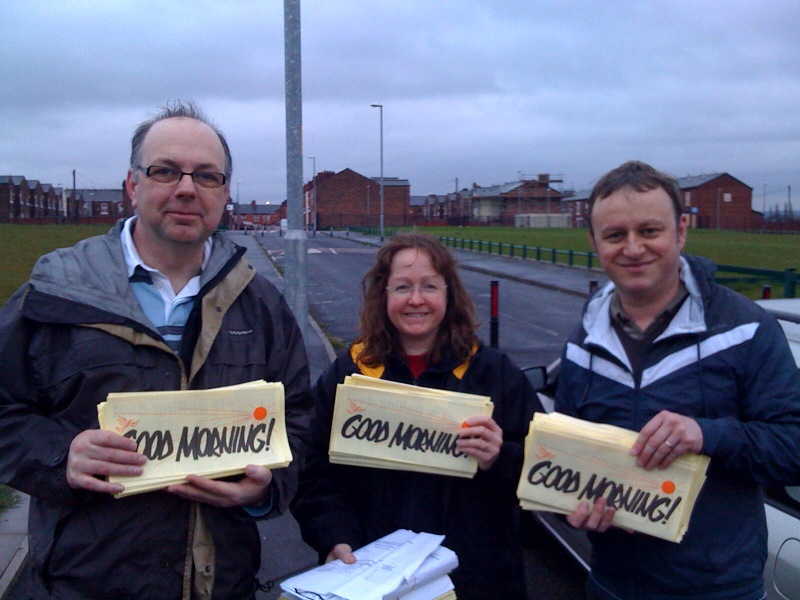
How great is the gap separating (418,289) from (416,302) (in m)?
0.06

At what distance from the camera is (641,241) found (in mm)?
2266

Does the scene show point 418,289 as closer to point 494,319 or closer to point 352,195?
point 494,319

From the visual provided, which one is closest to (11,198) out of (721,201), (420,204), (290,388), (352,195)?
(352,195)

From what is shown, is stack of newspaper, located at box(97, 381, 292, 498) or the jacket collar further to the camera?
the jacket collar

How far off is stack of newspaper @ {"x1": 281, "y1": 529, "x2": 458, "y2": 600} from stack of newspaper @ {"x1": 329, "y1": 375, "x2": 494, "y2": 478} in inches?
10.6

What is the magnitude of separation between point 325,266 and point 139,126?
30.9m

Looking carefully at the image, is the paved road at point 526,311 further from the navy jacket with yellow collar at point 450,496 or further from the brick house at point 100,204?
the brick house at point 100,204

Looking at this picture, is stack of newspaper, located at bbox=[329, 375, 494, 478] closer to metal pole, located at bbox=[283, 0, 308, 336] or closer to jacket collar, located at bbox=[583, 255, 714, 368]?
jacket collar, located at bbox=[583, 255, 714, 368]

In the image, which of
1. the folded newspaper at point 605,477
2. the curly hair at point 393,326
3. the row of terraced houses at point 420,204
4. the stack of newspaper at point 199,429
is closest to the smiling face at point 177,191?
the stack of newspaper at point 199,429

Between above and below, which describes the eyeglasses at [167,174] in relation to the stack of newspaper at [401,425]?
above

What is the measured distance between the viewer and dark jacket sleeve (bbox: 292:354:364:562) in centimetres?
254

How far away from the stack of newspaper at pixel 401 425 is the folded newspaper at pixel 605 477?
0.70 feet

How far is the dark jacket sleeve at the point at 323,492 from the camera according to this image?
8.32 ft

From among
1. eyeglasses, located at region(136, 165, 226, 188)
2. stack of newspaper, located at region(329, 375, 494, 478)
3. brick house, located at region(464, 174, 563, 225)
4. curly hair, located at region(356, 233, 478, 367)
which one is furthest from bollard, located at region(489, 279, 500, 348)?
brick house, located at region(464, 174, 563, 225)
